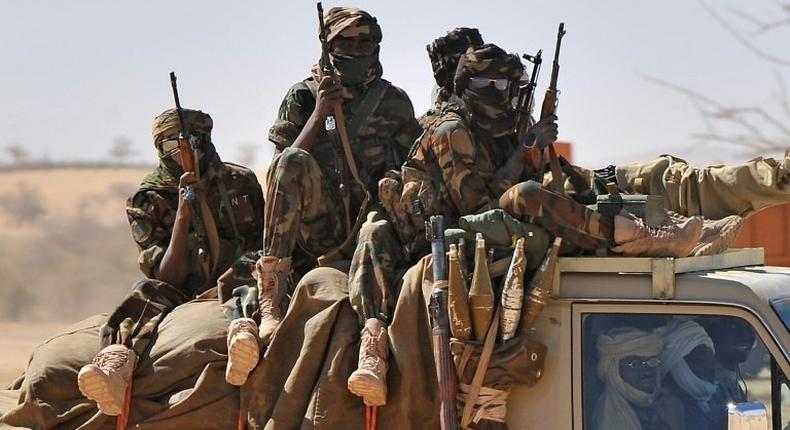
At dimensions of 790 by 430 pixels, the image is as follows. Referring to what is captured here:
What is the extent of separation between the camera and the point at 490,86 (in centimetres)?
600

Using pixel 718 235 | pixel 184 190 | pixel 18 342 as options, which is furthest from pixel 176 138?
pixel 18 342

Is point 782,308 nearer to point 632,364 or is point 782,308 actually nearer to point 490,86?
point 632,364

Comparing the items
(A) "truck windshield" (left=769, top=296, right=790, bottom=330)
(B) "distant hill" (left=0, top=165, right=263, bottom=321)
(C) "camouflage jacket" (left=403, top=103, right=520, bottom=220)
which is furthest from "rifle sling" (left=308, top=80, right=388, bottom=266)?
(B) "distant hill" (left=0, top=165, right=263, bottom=321)

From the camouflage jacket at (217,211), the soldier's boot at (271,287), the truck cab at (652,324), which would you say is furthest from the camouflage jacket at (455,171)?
the camouflage jacket at (217,211)

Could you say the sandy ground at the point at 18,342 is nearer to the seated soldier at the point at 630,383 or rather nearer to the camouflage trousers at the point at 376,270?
the camouflage trousers at the point at 376,270

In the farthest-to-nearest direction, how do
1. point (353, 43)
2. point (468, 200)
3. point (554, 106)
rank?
point (353, 43), point (554, 106), point (468, 200)

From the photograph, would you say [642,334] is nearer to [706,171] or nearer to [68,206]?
[706,171]

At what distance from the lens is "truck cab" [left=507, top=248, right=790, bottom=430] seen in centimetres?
479

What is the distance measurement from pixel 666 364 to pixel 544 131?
4.65ft

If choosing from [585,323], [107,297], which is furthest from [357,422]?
[107,297]

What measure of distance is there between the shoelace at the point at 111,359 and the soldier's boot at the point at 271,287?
0.53 meters

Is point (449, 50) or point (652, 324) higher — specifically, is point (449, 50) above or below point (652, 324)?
above

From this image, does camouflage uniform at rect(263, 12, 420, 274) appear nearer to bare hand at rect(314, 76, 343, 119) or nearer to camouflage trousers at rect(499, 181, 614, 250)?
bare hand at rect(314, 76, 343, 119)

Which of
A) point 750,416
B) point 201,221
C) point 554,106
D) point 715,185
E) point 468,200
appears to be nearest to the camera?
point 750,416
